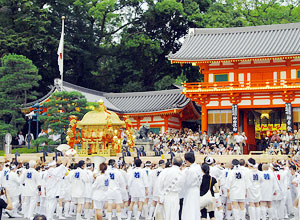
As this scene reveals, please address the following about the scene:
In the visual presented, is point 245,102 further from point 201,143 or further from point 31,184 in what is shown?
point 31,184

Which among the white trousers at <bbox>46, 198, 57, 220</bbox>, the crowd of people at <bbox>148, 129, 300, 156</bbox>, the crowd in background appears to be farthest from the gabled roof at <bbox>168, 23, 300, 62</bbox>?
the white trousers at <bbox>46, 198, 57, 220</bbox>

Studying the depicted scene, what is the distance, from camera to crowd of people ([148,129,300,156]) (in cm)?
2642

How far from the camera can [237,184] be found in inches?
558

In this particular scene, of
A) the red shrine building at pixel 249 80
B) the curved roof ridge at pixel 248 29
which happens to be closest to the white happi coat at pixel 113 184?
the red shrine building at pixel 249 80

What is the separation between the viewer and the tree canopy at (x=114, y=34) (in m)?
38.8

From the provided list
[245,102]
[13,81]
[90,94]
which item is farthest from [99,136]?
[90,94]

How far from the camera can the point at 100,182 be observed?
1359 cm

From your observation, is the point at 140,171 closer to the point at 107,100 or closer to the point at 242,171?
the point at 242,171

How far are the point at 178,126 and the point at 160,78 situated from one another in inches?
303

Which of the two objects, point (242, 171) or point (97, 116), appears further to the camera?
point (97, 116)

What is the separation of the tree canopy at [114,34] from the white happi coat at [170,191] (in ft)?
92.7

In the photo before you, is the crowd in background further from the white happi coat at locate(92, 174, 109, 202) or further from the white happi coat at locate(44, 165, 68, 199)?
the white happi coat at locate(92, 174, 109, 202)

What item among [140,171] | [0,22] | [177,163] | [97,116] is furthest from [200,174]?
[0,22]

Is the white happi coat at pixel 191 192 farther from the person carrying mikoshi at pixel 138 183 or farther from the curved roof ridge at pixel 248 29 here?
the curved roof ridge at pixel 248 29
